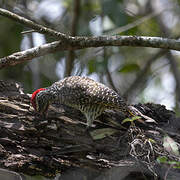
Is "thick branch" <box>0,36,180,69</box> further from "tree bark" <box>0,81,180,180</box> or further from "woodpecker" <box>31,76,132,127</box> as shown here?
"tree bark" <box>0,81,180,180</box>

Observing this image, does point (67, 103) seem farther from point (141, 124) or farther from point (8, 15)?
point (8, 15)

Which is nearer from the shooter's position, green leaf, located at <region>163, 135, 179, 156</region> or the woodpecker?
green leaf, located at <region>163, 135, 179, 156</region>

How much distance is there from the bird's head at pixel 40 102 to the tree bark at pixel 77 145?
8 cm

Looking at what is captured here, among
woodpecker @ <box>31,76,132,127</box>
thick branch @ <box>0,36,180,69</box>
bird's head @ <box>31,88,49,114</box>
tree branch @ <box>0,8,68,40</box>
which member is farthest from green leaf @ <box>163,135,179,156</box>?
tree branch @ <box>0,8,68,40</box>

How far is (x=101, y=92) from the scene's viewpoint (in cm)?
446

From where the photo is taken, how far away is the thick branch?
167 inches

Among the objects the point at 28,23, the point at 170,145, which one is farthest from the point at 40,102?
the point at 170,145

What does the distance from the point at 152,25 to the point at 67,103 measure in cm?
643

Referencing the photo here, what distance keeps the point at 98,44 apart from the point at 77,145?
1.31 metres

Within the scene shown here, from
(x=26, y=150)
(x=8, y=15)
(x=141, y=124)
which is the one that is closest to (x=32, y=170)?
(x=26, y=150)

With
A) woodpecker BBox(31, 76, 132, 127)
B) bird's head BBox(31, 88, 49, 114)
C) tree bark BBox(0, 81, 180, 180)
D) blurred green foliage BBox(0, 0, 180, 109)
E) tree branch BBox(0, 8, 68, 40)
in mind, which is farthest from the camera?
blurred green foliage BBox(0, 0, 180, 109)

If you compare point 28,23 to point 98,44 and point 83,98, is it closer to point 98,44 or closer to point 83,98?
point 98,44

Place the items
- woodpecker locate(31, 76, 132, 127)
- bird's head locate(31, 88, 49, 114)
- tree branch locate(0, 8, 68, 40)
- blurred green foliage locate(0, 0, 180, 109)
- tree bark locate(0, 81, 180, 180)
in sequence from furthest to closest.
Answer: blurred green foliage locate(0, 0, 180, 109)
bird's head locate(31, 88, 49, 114)
woodpecker locate(31, 76, 132, 127)
tree branch locate(0, 8, 68, 40)
tree bark locate(0, 81, 180, 180)

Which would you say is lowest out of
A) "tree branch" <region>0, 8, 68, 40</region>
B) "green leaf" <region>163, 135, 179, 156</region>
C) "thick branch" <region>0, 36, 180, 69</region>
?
"green leaf" <region>163, 135, 179, 156</region>
